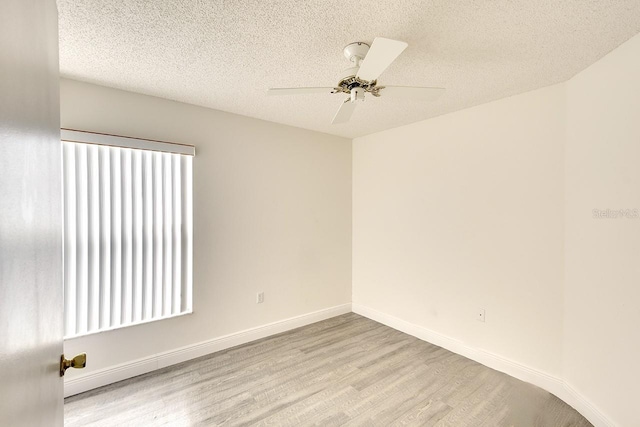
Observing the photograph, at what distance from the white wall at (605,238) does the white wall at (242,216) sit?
2353 millimetres

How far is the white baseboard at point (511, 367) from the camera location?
190 centimetres

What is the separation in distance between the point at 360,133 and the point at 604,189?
7.87ft

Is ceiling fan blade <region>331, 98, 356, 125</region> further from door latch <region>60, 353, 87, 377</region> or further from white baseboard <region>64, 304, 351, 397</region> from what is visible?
white baseboard <region>64, 304, 351, 397</region>

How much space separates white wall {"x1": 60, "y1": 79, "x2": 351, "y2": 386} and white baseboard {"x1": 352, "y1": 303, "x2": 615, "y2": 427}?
3.04ft

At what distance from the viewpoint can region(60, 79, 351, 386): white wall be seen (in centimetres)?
231

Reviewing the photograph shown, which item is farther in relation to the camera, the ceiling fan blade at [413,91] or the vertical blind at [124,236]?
the vertical blind at [124,236]

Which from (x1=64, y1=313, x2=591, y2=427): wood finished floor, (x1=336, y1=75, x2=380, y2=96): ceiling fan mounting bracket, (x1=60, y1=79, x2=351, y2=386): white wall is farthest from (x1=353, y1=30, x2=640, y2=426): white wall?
(x1=336, y1=75, x2=380, y2=96): ceiling fan mounting bracket

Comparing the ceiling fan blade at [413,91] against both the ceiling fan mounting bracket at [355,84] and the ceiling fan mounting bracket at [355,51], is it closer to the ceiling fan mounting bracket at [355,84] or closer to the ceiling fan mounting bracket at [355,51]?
the ceiling fan mounting bracket at [355,84]

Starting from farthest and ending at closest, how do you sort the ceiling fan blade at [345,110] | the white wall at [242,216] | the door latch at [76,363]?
the white wall at [242,216]
the ceiling fan blade at [345,110]
the door latch at [76,363]

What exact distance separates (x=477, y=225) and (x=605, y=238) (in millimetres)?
904

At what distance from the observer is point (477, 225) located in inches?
104

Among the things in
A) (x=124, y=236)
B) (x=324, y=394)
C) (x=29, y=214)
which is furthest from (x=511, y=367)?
(x=124, y=236)

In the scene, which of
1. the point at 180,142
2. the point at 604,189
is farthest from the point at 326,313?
the point at 604,189

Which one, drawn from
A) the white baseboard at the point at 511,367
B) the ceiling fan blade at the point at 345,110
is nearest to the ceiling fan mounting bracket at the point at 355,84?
the ceiling fan blade at the point at 345,110
